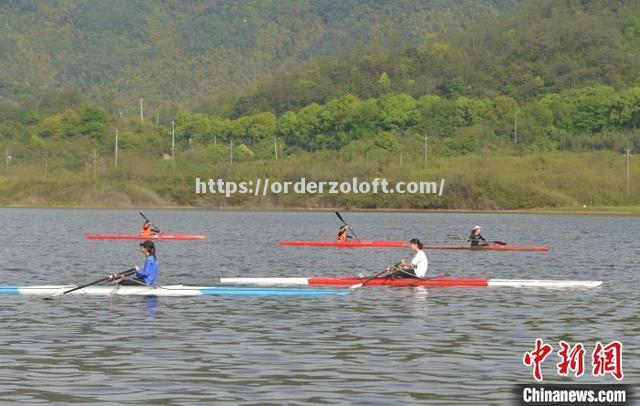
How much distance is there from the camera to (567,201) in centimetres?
15575

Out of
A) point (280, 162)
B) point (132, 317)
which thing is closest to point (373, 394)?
point (132, 317)

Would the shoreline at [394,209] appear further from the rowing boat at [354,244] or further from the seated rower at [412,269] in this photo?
the seated rower at [412,269]

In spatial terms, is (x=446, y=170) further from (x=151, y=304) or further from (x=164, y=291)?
(x=151, y=304)

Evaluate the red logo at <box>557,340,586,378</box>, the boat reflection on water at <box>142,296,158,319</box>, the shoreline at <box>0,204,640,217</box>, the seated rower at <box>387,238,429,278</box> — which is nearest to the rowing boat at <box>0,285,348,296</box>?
the boat reflection on water at <box>142,296,158,319</box>

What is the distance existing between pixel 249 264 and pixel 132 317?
77.6 ft

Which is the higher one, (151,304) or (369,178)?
(369,178)

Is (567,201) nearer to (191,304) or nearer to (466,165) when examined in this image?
(466,165)

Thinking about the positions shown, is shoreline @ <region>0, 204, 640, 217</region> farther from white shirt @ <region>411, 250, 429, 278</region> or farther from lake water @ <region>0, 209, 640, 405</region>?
white shirt @ <region>411, 250, 429, 278</region>

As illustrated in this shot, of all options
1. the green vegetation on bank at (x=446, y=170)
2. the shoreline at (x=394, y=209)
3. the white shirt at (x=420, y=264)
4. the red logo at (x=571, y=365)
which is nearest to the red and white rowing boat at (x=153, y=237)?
the white shirt at (x=420, y=264)

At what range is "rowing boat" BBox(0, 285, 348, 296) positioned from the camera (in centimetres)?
3488

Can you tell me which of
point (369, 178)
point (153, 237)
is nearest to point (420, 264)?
point (153, 237)

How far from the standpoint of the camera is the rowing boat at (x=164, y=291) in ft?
114

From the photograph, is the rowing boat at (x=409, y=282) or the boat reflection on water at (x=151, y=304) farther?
the rowing boat at (x=409, y=282)

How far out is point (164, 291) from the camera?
34781 mm
